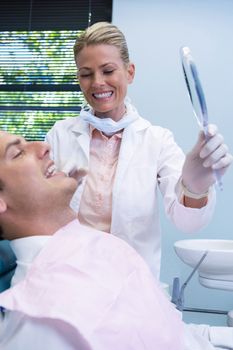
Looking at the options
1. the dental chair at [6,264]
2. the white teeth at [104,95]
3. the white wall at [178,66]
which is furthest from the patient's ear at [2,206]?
the white wall at [178,66]

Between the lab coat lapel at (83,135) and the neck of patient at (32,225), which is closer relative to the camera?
the neck of patient at (32,225)

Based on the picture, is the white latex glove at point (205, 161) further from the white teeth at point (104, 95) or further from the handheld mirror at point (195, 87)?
the white teeth at point (104, 95)

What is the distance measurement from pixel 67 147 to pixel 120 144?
0.25 metres

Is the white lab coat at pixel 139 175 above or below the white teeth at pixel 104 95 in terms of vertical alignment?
below

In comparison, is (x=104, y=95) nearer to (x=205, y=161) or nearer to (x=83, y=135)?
(x=83, y=135)

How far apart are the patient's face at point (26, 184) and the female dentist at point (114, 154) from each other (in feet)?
0.70

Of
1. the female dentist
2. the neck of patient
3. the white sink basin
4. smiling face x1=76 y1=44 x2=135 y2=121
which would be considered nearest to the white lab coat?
the female dentist

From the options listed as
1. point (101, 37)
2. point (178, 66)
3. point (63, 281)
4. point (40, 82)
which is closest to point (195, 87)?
point (63, 281)

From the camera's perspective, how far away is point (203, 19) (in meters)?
2.89

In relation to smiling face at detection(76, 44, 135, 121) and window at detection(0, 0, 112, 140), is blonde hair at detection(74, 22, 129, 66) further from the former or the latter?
window at detection(0, 0, 112, 140)

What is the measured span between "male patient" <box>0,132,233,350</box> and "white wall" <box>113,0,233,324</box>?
167 cm

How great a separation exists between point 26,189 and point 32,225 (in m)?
0.12

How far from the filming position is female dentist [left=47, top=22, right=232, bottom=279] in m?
1.49

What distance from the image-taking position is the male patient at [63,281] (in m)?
0.83
